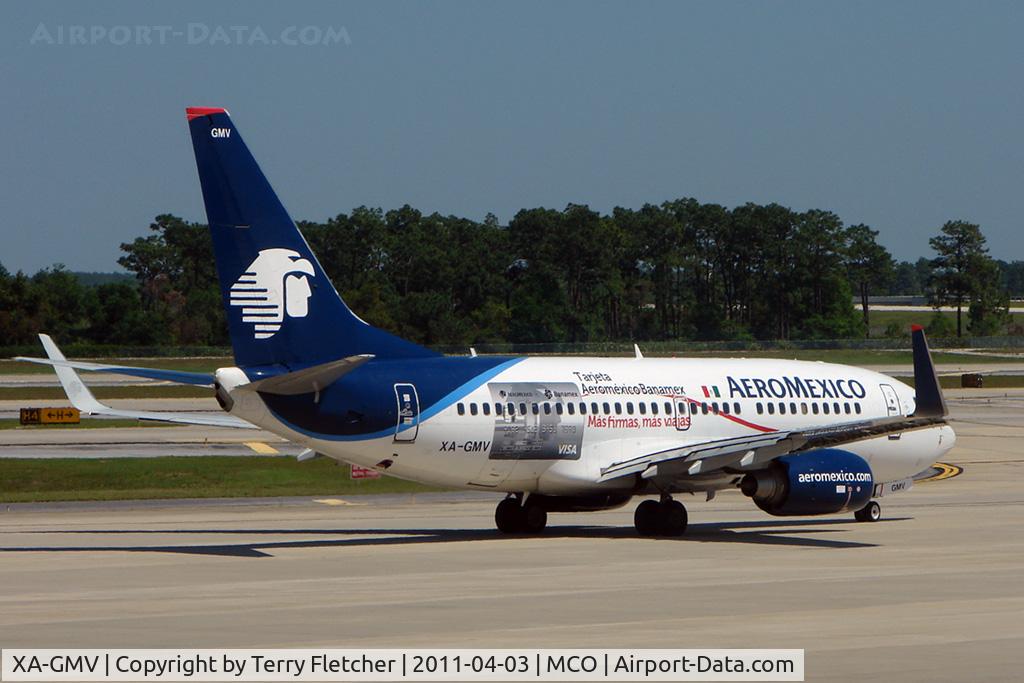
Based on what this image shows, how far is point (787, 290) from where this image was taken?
188 m

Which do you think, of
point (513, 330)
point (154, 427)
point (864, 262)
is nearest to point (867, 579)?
point (154, 427)

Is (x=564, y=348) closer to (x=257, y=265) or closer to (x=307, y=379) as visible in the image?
(x=257, y=265)

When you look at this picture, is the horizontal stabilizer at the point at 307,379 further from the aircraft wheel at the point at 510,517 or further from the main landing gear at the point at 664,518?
the main landing gear at the point at 664,518

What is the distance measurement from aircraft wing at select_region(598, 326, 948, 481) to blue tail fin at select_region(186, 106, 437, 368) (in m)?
6.83

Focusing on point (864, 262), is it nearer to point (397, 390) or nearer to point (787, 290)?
point (787, 290)

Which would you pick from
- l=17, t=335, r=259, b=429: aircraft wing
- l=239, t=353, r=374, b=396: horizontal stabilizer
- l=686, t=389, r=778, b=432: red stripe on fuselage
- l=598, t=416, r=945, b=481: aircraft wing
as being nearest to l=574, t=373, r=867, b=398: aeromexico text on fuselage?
l=686, t=389, r=778, b=432: red stripe on fuselage

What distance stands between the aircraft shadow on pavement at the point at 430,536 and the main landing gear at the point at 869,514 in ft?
1.00

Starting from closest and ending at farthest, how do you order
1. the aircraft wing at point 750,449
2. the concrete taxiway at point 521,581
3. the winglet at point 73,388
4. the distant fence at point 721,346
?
the concrete taxiway at point 521,581 → the aircraft wing at point 750,449 → the winglet at point 73,388 → the distant fence at point 721,346

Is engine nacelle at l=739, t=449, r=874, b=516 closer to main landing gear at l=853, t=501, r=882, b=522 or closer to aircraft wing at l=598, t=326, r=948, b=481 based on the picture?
aircraft wing at l=598, t=326, r=948, b=481

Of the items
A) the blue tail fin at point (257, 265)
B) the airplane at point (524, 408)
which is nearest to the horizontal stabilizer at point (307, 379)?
the airplane at point (524, 408)

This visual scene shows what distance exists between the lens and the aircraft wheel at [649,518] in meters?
32.4

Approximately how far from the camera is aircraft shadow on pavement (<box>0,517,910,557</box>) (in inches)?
1182

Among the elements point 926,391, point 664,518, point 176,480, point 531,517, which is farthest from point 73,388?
point 926,391

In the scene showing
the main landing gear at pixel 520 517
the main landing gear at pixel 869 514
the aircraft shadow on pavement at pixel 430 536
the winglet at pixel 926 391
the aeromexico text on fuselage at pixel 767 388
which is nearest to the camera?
the winglet at pixel 926 391
